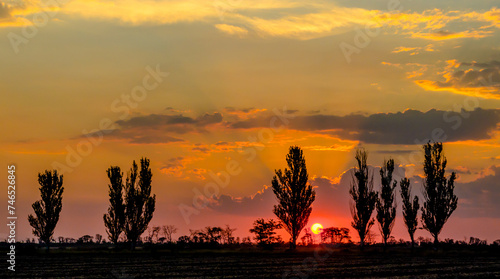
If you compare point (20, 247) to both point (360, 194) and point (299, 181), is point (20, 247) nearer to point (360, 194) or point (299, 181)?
point (299, 181)

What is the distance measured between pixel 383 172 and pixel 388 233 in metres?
11.2

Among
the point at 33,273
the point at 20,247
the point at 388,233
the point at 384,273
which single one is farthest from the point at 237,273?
the point at 388,233

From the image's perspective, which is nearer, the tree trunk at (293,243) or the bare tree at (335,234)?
the tree trunk at (293,243)

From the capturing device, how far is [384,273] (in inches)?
1481

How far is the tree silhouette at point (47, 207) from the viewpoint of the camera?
87.5 m

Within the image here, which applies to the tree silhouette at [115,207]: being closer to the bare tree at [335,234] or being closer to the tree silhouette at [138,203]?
the tree silhouette at [138,203]

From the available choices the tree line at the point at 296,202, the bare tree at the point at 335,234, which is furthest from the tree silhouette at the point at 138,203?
the bare tree at the point at 335,234

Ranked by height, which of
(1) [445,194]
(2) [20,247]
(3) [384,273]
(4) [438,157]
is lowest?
(3) [384,273]

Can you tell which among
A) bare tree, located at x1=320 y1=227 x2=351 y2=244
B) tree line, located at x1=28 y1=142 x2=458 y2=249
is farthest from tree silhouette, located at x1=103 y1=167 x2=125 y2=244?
bare tree, located at x1=320 y1=227 x2=351 y2=244

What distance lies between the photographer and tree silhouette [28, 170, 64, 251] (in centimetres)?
8750

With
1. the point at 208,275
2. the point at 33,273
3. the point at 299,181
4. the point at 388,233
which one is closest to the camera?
the point at 208,275

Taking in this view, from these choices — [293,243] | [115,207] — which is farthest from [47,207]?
[293,243]

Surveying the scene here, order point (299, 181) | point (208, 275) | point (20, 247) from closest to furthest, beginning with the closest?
point (208, 275) → point (20, 247) → point (299, 181)

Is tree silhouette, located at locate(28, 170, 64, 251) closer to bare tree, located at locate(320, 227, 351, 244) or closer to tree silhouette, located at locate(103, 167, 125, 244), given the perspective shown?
tree silhouette, located at locate(103, 167, 125, 244)
